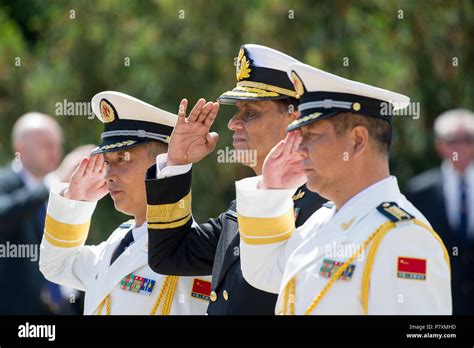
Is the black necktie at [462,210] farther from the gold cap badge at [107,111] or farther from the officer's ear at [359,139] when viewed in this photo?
the officer's ear at [359,139]

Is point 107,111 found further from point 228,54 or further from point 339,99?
point 228,54

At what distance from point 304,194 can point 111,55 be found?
21.3 ft

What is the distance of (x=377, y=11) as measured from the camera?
11.0 m

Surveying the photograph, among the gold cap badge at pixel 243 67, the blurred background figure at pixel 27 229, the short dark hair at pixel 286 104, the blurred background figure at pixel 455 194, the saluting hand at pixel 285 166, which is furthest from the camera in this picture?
the blurred background figure at pixel 27 229

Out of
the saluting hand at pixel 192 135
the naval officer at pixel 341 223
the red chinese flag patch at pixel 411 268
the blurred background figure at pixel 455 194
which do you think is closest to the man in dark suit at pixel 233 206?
the saluting hand at pixel 192 135

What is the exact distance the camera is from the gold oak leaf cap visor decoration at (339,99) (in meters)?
4.10

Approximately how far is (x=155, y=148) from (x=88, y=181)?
1.20ft

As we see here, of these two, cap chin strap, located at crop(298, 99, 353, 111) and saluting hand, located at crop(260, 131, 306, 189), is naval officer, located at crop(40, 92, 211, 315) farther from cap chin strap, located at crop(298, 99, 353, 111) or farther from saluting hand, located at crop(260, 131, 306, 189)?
cap chin strap, located at crop(298, 99, 353, 111)

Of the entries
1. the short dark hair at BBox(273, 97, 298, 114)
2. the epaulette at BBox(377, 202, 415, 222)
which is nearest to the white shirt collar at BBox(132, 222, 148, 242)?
the short dark hair at BBox(273, 97, 298, 114)

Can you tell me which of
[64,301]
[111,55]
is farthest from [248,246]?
[111,55]

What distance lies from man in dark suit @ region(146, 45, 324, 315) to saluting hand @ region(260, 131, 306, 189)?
38 centimetres

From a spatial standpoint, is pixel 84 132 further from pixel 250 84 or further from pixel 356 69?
pixel 250 84

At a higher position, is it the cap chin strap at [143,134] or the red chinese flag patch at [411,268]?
the cap chin strap at [143,134]

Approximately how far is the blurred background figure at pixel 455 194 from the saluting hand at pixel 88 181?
2343 millimetres
